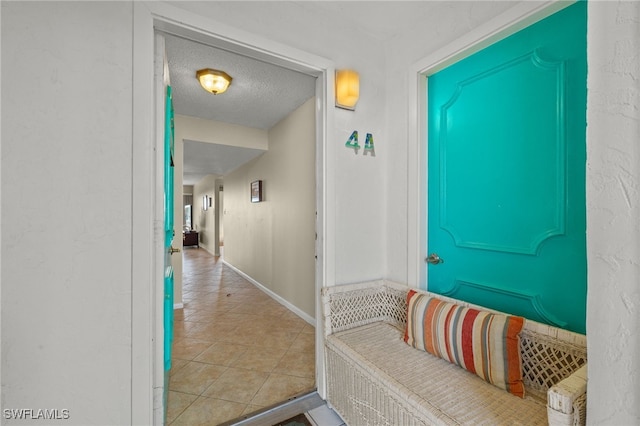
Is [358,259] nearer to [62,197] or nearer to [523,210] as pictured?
[523,210]

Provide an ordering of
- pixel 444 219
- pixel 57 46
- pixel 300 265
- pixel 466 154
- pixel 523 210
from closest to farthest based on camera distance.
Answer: pixel 57 46
pixel 523 210
pixel 466 154
pixel 444 219
pixel 300 265

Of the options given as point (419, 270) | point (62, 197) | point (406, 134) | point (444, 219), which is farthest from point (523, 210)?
A: point (62, 197)

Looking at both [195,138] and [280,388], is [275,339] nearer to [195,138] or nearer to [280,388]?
[280,388]

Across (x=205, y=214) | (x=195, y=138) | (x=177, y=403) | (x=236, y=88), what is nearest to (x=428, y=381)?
(x=177, y=403)

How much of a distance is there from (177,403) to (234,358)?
586 mm

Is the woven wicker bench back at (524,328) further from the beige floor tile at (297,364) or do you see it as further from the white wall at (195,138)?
the white wall at (195,138)

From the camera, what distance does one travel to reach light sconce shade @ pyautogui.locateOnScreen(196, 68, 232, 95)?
2316 mm

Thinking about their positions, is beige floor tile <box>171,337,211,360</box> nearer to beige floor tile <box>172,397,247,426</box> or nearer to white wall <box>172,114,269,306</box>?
beige floor tile <box>172,397,247,426</box>

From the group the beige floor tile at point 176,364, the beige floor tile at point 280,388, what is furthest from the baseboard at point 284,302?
the beige floor tile at point 176,364

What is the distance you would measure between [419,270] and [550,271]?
68cm

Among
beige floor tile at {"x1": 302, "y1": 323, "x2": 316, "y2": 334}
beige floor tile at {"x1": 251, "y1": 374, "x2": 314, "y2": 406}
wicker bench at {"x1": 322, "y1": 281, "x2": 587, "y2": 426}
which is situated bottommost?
beige floor tile at {"x1": 302, "y1": 323, "x2": 316, "y2": 334}

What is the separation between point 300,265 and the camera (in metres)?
3.20

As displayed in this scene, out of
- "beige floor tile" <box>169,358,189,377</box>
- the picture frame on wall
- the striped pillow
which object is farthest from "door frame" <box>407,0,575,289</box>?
the picture frame on wall

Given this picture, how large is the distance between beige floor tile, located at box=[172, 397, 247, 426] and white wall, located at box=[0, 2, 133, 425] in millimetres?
439
